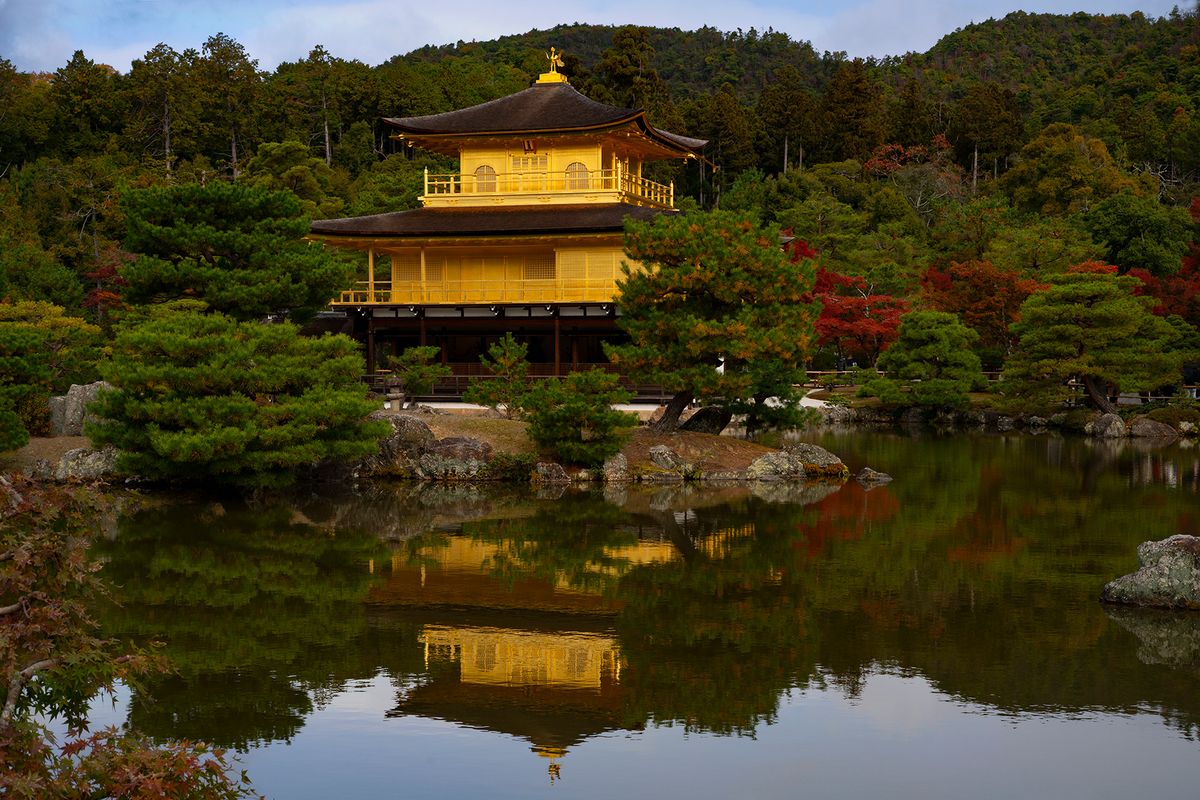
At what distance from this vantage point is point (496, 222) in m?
30.2

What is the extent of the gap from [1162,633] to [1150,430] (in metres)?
22.2

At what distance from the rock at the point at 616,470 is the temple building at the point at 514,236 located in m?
7.18

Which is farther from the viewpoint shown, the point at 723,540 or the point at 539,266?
the point at 539,266

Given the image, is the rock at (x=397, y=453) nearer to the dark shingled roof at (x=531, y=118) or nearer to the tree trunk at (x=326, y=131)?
the dark shingled roof at (x=531, y=118)

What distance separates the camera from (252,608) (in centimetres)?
1281

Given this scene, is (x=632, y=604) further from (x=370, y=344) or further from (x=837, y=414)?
(x=837, y=414)

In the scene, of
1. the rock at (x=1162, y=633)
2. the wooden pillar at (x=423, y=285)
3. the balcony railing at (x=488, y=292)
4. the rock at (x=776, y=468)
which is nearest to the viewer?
the rock at (x=1162, y=633)

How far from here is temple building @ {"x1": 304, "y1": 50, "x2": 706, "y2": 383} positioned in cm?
2983

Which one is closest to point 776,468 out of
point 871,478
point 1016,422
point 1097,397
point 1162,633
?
point 871,478

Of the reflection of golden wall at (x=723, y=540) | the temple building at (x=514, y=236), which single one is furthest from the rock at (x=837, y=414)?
the reflection of golden wall at (x=723, y=540)

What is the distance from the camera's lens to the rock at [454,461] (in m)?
22.7

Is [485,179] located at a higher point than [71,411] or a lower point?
higher

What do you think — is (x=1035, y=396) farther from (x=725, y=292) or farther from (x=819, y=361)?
(x=725, y=292)

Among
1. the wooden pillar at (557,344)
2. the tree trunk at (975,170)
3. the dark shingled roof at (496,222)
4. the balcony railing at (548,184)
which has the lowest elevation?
the wooden pillar at (557,344)
